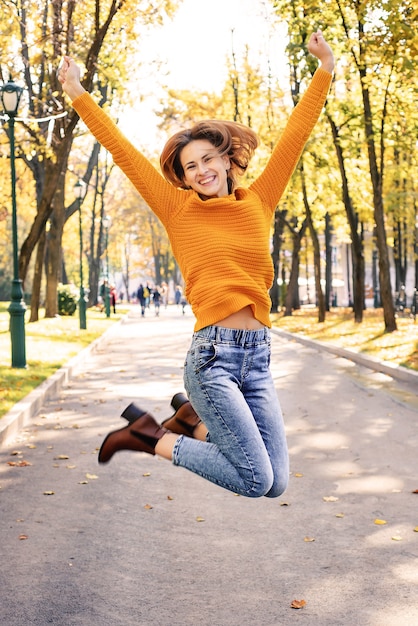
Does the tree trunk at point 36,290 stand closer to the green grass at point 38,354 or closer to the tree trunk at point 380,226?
the green grass at point 38,354

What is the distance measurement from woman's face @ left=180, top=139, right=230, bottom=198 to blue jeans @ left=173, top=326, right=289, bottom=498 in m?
0.62

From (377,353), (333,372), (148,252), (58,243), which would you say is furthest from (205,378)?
(148,252)

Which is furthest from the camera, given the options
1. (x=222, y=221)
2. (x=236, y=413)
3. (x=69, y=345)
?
(x=69, y=345)

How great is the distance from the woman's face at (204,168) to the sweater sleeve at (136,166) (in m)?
0.09

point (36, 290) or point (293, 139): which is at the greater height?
point (293, 139)

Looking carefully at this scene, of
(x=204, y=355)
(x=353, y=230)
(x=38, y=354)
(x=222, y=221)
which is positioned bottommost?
(x=38, y=354)

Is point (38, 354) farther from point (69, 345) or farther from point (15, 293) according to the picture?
point (69, 345)

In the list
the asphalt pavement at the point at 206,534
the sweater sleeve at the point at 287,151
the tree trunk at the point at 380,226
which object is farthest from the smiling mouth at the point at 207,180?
the tree trunk at the point at 380,226

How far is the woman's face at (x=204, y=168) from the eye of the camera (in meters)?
4.23

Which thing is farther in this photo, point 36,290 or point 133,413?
point 36,290

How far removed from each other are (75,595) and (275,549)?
4.25 ft

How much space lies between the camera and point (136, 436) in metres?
4.31

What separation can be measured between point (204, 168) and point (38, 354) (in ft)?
48.0

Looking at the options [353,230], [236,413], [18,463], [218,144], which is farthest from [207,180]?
[353,230]
